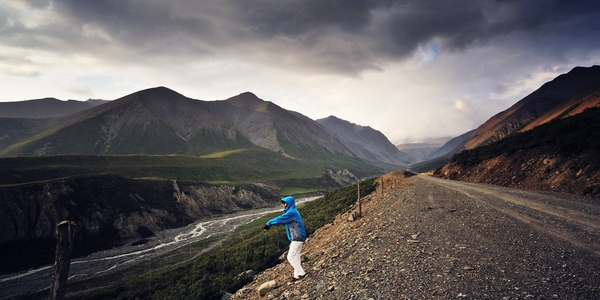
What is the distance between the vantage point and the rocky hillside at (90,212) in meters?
47.7

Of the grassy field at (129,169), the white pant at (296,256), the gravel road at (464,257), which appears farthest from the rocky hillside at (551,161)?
the grassy field at (129,169)

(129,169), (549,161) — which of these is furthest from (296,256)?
(129,169)

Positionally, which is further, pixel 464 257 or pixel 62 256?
pixel 464 257

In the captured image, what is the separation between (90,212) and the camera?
5906 cm

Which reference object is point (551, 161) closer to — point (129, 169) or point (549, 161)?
point (549, 161)

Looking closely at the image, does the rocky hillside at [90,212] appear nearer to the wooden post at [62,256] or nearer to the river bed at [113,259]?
the river bed at [113,259]

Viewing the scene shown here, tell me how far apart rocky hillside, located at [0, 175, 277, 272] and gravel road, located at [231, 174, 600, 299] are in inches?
2147

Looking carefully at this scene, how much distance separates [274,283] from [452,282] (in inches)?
311

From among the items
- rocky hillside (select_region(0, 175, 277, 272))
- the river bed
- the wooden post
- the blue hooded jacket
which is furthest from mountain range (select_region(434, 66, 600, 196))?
rocky hillside (select_region(0, 175, 277, 272))

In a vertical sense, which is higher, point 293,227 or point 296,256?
point 293,227

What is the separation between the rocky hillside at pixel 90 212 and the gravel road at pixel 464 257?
2147 inches

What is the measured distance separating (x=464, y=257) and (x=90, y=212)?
72989 millimetres

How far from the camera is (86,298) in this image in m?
27.0

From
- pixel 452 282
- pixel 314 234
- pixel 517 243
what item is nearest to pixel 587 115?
pixel 517 243
